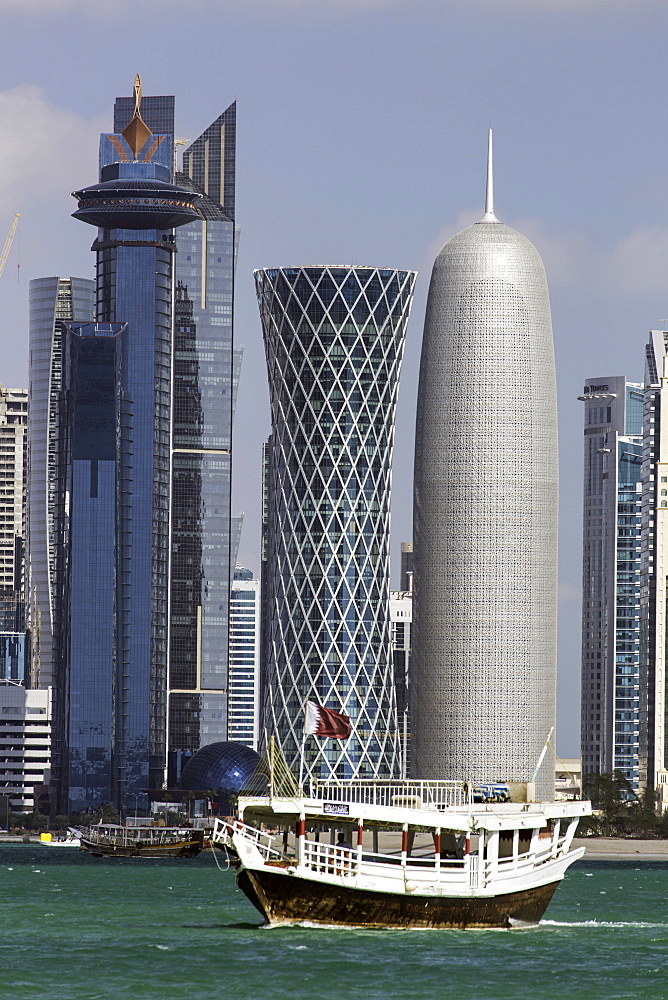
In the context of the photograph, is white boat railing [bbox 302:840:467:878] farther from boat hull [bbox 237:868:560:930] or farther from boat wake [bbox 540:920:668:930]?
boat wake [bbox 540:920:668:930]

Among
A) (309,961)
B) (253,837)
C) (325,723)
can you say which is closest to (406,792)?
(325,723)

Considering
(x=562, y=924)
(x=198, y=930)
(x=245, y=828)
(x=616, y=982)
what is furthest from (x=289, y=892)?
(x=562, y=924)

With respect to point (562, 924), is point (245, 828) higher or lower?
higher

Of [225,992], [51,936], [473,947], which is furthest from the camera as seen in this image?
[51,936]

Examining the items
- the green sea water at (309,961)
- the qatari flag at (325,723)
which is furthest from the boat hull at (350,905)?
the qatari flag at (325,723)

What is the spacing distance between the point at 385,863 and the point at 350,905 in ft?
11.2

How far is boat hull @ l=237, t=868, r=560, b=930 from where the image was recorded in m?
122

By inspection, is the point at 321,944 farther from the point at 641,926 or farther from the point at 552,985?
the point at 641,926

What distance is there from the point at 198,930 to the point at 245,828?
14.3m

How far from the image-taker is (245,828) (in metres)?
122

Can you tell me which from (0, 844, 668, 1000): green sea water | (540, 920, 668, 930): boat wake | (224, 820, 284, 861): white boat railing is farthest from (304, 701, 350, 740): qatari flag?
(540, 920, 668, 930): boat wake

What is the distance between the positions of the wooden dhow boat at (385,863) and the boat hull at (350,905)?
2.4 inches

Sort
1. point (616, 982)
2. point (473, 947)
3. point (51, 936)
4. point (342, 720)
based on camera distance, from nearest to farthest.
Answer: point (616, 982), point (473, 947), point (51, 936), point (342, 720)

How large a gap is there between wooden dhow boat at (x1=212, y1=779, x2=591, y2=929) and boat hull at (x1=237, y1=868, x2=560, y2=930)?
62mm
